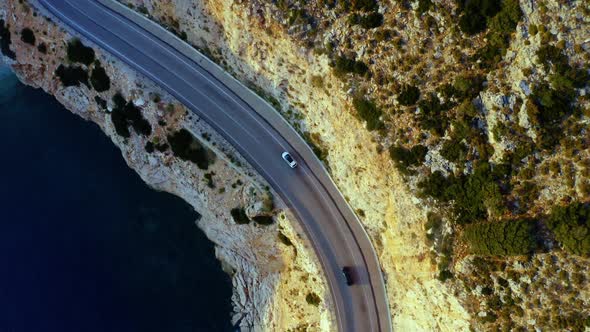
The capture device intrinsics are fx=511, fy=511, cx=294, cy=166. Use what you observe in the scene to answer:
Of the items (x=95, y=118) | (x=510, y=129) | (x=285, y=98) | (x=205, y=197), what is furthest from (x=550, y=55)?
(x=95, y=118)

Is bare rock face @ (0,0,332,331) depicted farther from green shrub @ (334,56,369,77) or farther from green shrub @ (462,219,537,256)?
green shrub @ (462,219,537,256)

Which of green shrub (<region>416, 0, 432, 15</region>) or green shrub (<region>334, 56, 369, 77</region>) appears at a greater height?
green shrub (<region>416, 0, 432, 15</region>)

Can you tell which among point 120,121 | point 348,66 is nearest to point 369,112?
point 348,66

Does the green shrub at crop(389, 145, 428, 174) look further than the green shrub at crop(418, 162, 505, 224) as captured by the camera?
Yes

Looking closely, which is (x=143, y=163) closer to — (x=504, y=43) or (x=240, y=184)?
(x=240, y=184)

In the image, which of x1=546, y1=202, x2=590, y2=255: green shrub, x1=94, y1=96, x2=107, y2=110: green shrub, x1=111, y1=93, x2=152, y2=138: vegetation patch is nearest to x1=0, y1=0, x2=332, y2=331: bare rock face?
x1=94, y1=96, x2=107, y2=110: green shrub

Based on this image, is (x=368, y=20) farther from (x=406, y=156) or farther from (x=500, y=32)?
(x=406, y=156)
